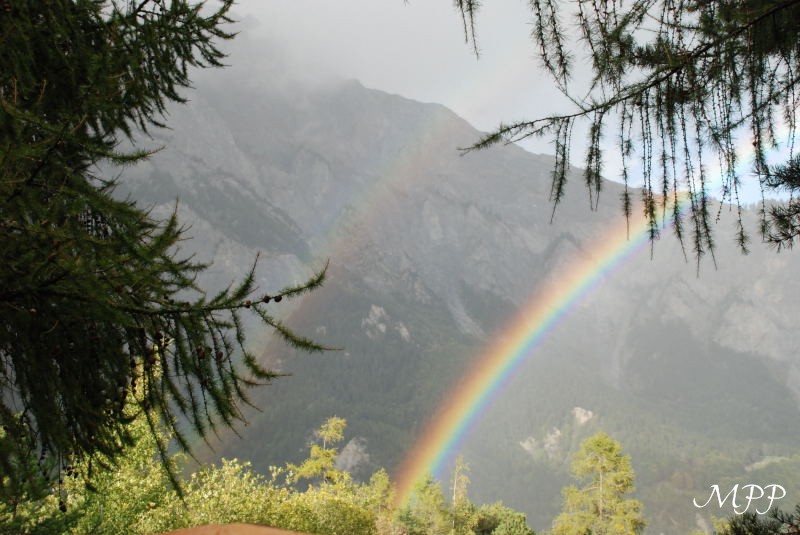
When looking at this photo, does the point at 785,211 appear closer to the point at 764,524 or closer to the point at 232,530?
the point at 764,524

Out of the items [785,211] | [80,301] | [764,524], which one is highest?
[785,211]

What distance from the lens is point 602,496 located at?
27719 mm

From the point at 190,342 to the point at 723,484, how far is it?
186 metres

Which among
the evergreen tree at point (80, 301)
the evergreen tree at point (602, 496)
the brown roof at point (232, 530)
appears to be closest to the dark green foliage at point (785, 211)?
the evergreen tree at point (80, 301)

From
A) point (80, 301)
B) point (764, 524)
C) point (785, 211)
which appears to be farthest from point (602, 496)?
point (80, 301)

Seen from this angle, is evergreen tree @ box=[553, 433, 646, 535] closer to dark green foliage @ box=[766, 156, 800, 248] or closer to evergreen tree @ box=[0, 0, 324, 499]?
dark green foliage @ box=[766, 156, 800, 248]

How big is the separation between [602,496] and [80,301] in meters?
31.5

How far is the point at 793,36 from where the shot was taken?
8.54 ft

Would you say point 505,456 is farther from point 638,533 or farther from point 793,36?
point 793,36

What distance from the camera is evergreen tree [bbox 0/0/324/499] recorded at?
160 centimetres

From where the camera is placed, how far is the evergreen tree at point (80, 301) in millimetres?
1603

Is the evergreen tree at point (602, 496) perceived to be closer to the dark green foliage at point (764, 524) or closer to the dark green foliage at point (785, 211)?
the dark green foliage at point (785, 211)

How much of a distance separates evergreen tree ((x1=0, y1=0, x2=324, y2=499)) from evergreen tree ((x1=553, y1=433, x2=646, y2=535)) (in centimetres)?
2937

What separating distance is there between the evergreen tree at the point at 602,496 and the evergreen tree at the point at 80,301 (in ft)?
96.4
